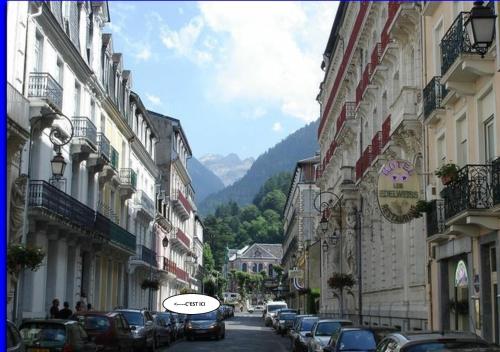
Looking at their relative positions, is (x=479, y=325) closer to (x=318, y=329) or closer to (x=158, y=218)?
(x=318, y=329)

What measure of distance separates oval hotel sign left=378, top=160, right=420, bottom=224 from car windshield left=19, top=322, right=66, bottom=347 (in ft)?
29.0

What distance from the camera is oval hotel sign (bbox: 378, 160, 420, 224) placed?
1867 centimetres

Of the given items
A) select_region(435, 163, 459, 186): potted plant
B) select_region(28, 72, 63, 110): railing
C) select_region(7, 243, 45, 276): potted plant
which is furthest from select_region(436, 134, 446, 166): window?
select_region(28, 72, 63, 110): railing

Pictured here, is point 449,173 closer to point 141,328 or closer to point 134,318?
point 141,328

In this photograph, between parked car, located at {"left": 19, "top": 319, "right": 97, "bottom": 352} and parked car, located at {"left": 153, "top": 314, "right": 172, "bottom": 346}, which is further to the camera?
→ parked car, located at {"left": 153, "top": 314, "right": 172, "bottom": 346}

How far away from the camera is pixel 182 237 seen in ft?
265

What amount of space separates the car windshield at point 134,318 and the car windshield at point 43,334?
11091mm

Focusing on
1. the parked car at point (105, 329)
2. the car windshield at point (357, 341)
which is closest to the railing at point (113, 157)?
the parked car at point (105, 329)

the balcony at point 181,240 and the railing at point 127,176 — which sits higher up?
the railing at point 127,176

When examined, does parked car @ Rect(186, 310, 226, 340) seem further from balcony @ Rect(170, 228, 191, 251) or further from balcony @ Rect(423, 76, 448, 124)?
balcony @ Rect(170, 228, 191, 251)

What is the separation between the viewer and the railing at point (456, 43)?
53.3 feet

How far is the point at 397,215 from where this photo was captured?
1894 cm

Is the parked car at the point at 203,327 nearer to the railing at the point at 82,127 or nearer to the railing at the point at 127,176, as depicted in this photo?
the railing at the point at 127,176

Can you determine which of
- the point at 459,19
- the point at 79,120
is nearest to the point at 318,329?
the point at 459,19
